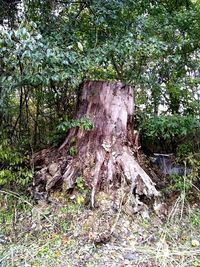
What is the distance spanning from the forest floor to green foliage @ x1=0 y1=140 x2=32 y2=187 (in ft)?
0.48

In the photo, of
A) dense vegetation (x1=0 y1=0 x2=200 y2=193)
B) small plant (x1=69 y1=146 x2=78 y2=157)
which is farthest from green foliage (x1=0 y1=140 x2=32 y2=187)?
small plant (x1=69 y1=146 x2=78 y2=157)

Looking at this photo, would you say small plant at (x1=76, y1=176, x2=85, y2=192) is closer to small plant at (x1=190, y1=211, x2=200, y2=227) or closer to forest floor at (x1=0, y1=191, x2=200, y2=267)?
forest floor at (x1=0, y1=191, x2=200, y2=267)

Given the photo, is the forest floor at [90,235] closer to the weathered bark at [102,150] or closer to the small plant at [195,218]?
the small plant at [195,218]

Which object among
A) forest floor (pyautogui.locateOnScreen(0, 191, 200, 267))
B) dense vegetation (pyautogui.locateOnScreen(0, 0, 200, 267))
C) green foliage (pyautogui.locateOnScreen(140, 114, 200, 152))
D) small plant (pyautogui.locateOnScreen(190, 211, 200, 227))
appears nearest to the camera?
forest floor (pyautogui.locateOnScreen(0, 191, 200, 267))

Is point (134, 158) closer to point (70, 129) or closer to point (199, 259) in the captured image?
point (70, 129)

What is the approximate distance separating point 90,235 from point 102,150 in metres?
0.89

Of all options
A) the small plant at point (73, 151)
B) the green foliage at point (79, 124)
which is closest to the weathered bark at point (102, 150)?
the small plant at point (73, 151)

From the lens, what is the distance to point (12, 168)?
3.19 m

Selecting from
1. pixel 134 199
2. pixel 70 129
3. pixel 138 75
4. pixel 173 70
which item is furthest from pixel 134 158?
pixel 173 70

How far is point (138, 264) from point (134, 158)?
47.4 inches

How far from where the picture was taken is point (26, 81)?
109 inches

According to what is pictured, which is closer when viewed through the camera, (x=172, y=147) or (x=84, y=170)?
(x=84, y=170)

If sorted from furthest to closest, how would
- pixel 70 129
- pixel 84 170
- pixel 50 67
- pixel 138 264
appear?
pixel 70 129 → pixel 84 170 → pixel 50 67 → pixel 138 264

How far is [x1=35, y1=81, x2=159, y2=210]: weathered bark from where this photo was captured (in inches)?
118
